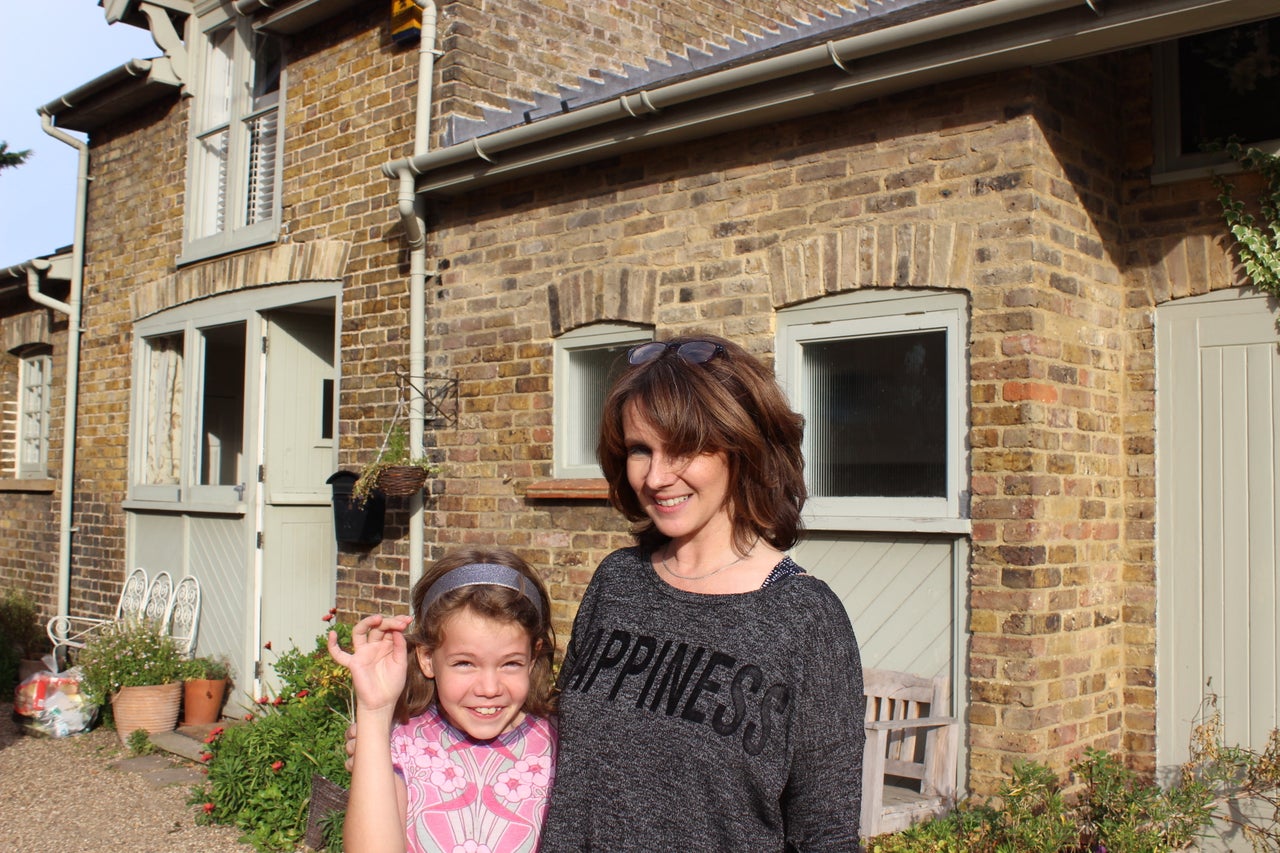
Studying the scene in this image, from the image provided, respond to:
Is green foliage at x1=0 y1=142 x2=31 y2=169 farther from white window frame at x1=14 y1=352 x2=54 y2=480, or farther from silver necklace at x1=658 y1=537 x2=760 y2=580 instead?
silver necklace at x1=658 y1=537 x2=760 y2=580

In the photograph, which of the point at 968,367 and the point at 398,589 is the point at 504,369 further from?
the point at 968,367

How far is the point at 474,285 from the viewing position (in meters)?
6.66

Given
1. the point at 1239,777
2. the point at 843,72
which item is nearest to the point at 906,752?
the point at 1239,777

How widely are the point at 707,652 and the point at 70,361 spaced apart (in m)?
9.62

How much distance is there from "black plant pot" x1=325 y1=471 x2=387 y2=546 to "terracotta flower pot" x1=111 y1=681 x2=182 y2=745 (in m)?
1.95

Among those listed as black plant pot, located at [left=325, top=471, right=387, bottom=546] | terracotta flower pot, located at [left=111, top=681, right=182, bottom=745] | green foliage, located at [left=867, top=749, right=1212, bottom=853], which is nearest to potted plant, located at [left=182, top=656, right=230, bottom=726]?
terracotta flower pot, located at [left=111, top=681, right=182, bottom=745]

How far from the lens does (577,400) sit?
624 cm

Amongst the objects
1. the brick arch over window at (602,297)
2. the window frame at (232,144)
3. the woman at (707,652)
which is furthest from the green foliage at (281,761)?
the woman at (707,652)

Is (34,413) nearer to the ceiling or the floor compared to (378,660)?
nearer to the ceiling

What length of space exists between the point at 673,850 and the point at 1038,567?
290cm

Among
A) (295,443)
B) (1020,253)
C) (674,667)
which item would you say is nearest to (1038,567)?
(1020,253)

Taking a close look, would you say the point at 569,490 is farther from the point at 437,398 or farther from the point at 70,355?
the point at 70,355

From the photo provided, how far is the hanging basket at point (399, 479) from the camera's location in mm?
6586

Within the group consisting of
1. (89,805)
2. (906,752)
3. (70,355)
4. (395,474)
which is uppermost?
(70,355)
